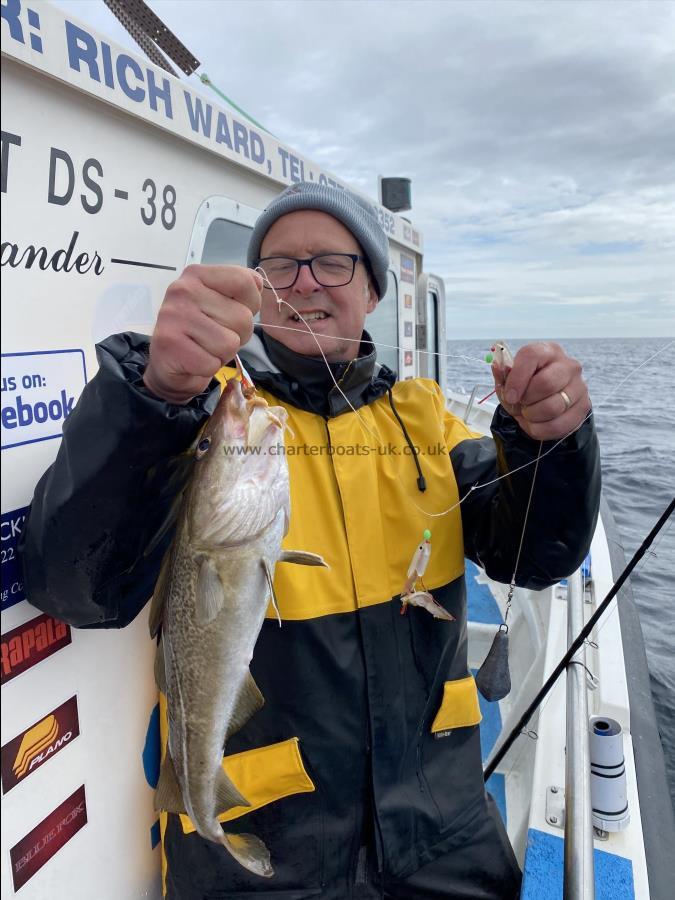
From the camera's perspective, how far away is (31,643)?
4.86ft

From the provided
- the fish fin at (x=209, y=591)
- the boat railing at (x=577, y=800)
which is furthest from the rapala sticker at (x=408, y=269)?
the fish fin at (x=209, y=591)

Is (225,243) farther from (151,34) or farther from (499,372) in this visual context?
(499,372)

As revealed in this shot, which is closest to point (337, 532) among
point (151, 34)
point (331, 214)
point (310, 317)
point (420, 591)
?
point (420, 591)

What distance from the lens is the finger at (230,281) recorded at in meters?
1.21

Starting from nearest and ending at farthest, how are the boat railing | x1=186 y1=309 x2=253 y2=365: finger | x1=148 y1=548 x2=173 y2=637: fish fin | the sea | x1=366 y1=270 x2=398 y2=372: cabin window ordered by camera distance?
x1=186 y1=309 x2=253 y2=365: finger < x1=148 y1=548 x2=173 y2=637: fish fin < the boat railing < the sea < x1=366 y1=270 x2=398 y2=372: cabin window

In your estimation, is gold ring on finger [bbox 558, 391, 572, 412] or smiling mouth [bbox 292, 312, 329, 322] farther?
smiling mouth [bbox 292, 312, 329, 322]

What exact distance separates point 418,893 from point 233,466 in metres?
1.49

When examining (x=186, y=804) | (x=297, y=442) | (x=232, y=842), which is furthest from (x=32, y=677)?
(x=297, y=442)

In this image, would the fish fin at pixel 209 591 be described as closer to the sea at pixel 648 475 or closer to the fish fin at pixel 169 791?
the fish fin at pixel 169 791

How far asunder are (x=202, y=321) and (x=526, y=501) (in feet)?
3.83

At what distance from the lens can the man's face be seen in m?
1.95

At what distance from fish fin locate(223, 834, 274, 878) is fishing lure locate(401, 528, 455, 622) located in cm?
73

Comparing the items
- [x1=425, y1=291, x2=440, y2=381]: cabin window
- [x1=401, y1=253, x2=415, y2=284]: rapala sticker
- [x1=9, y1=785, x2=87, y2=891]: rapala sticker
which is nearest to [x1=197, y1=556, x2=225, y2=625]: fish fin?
[x1=9, y1=785, x2=87, y2=891]: rapala sticker

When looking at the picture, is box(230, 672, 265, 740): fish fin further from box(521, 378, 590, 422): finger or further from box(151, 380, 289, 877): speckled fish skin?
box(521, 378, 590, 422): finger
